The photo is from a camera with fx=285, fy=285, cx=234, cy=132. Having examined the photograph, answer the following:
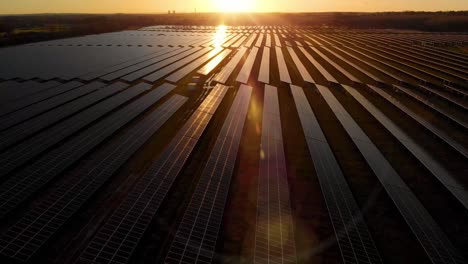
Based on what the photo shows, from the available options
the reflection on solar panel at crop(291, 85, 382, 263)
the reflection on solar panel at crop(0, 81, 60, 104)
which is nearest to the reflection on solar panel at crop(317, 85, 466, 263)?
the reflection on solar panel at crop(291, 85, 382, 263)

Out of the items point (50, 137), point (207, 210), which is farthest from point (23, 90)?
point (207, 210)

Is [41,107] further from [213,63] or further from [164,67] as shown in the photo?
[213,63]

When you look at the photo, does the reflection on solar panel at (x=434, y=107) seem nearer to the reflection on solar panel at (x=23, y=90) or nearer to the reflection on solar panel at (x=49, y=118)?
the reflection on solar panel at (x=49, y=118)

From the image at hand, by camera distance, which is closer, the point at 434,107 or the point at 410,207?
the point at 410,207

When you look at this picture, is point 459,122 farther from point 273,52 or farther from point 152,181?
point 273,52

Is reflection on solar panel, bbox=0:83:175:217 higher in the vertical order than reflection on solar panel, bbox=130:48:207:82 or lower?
lower

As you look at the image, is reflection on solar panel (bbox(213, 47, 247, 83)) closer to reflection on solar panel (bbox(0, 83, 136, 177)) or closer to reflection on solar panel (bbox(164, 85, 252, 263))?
reflection on solar panel (bbox(0, 83, 136, 177))

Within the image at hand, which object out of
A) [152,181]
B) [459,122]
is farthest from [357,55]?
[152,181]

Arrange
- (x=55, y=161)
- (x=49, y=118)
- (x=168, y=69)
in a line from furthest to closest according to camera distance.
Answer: (x=168, y=69) → (x=49, y=118) → (x=55, y=161)
